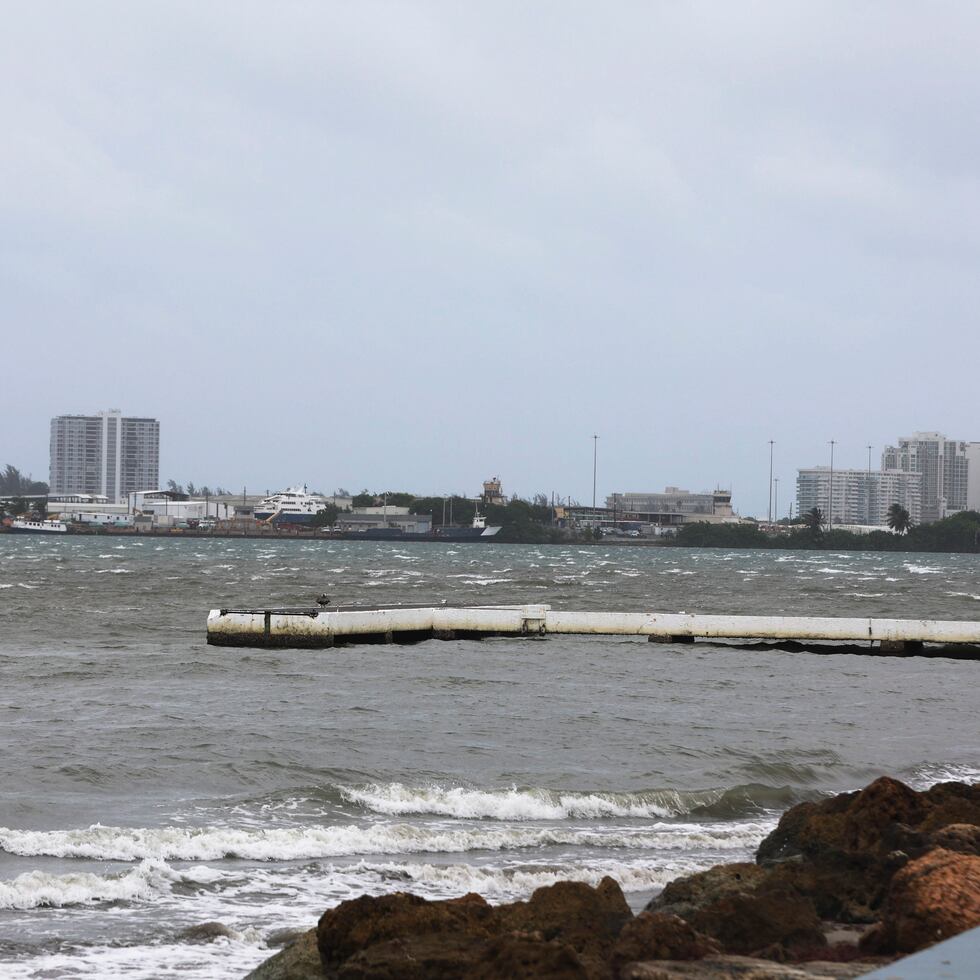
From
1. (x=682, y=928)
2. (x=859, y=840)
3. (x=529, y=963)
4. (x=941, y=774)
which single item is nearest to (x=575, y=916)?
(x=682, y=928)

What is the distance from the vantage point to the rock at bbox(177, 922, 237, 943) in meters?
9.33

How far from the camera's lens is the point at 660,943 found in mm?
7355

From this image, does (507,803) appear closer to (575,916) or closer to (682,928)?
(575,916)

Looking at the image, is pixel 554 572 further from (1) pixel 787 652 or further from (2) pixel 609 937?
(2) pixel 609 937

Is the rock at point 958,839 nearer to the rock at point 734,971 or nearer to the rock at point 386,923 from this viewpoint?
the rock at point 734,971

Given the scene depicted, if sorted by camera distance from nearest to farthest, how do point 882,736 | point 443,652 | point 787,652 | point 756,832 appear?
point 756,832, point 882,736, point 443,652, point 787,652

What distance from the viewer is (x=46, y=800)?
14211 mm

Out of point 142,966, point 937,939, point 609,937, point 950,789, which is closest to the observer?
point 937,939

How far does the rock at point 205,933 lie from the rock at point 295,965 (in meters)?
1.42

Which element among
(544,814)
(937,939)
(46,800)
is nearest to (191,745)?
(46,800)

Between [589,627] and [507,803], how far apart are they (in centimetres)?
2399

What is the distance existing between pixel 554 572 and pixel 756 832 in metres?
81.6

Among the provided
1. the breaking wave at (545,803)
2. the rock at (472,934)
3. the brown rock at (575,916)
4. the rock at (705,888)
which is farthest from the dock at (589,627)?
the rock at (472,934)

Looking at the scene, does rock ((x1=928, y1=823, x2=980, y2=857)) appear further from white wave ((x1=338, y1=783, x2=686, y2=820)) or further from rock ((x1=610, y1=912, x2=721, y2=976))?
white wave ((x1=338, y1=783, x2=686, y2=820))
